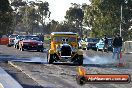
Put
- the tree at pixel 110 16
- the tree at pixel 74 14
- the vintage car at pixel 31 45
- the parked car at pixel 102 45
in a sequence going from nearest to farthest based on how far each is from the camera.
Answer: the vintage car at pixel 31 45, the parked car at pixel 102 45, the tree at pixel 110 16, the tree at pixel 74 14

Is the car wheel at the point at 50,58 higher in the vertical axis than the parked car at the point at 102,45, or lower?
higher

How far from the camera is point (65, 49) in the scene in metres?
22.7

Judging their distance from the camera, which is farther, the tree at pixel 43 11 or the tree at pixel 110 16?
the tree at pixel 43 11

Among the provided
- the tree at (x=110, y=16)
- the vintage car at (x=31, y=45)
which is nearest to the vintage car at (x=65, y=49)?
the vintage car at (x=31, y=45)

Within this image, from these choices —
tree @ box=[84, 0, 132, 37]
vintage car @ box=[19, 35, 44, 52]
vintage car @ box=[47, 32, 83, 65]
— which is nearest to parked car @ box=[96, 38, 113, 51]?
vintage car @ box=[19, 35, 44, 52]

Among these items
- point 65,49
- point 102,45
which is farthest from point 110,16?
point 65,49

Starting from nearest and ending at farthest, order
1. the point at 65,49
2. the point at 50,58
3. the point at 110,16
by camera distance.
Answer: the point at 65,49 < the point at 50,58 < the point at 110,16

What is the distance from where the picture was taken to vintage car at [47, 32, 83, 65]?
22766mm

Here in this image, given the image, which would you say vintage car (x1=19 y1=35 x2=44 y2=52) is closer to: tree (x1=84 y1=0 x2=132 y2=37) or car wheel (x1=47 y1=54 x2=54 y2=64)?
car wheel (x1=47 y1=54 x2=54 y2=64)

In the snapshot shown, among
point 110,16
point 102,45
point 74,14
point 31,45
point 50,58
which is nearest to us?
point 50,58

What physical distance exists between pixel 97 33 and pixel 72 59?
49825 millimetres

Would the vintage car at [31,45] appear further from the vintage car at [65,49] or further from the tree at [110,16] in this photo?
the tree at [110,16]

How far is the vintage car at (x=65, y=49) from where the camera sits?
22766mm

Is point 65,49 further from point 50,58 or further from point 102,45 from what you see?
point 102,45
